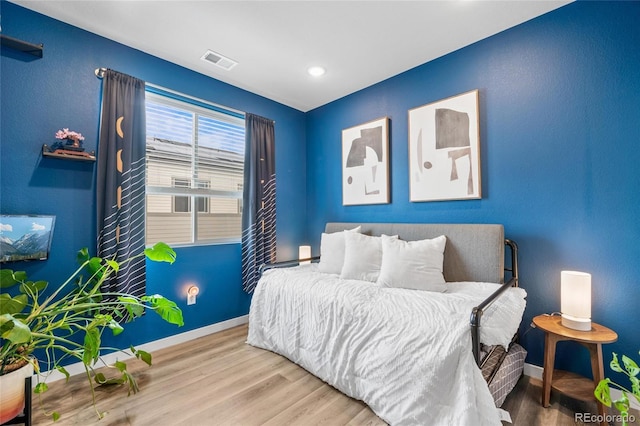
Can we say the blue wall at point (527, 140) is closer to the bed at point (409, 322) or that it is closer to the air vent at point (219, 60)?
the bed at point (409, 322)

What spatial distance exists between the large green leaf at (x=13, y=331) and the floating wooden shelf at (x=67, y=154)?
1.31 metres

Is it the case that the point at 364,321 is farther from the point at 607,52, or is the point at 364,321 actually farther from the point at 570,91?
the point at 607,52

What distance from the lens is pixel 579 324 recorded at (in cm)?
160

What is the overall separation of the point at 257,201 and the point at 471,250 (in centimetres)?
215

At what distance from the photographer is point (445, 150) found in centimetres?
241

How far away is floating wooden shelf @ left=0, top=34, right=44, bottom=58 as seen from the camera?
1.77 metres

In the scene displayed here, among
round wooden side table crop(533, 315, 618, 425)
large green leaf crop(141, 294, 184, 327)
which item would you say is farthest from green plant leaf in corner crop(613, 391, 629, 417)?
large green leaf crop(141, 294, 184, 327)

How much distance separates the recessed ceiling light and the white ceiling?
57 millimetres

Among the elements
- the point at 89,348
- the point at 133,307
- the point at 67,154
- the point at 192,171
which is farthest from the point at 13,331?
the point at 192,171

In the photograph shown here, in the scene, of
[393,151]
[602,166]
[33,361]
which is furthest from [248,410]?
[602,166]

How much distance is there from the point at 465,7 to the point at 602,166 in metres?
1.40

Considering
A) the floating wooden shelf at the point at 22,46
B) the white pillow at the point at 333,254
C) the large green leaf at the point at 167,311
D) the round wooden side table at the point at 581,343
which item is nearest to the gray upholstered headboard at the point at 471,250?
the round wooden side table at the point at 581,343

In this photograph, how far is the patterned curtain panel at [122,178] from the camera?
2137mm

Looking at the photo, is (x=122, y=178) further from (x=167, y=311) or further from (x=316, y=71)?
(x=316, y=71)
